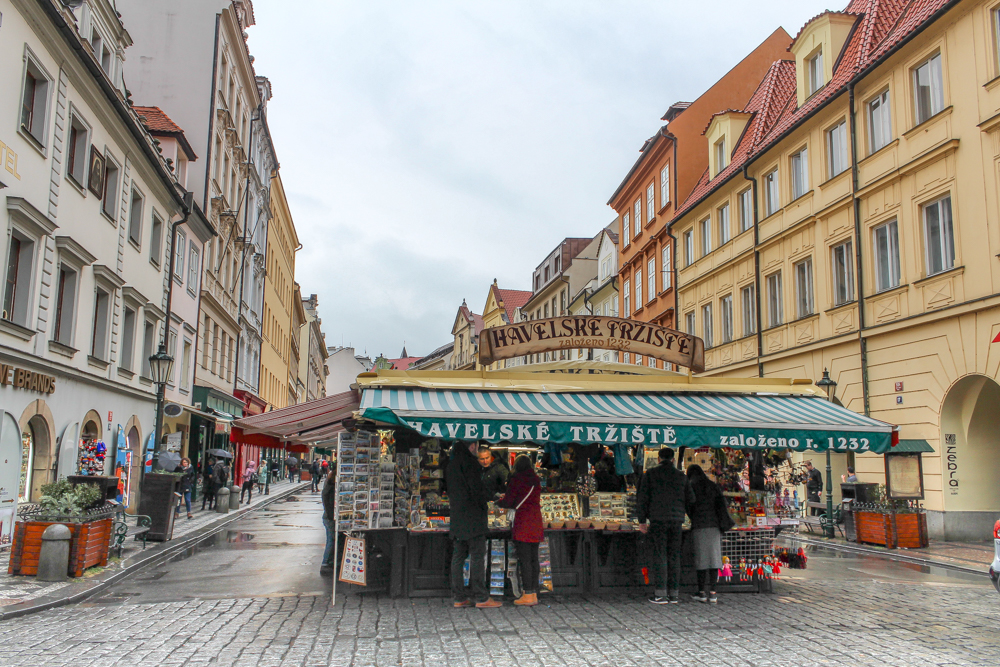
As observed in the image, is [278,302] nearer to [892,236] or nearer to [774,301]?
[774,301]

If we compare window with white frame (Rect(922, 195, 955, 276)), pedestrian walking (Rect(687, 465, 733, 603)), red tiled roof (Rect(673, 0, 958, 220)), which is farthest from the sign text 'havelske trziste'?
red tiled roof (Rect(673, 0, 958, 220))

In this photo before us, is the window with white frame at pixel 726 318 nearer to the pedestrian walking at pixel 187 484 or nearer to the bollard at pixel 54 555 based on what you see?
the pedestrian walking at pixel 187 484

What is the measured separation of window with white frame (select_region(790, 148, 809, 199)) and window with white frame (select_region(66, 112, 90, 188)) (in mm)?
18808

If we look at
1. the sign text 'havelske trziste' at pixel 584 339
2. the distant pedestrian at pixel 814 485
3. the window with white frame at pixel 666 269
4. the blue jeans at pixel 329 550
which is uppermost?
the window with white frame at pixel 666 269

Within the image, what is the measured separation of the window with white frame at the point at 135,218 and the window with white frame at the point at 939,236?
19749 mm

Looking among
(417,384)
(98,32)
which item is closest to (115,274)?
(98,32)

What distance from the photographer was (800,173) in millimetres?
24281

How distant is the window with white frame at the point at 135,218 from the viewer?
22016mm

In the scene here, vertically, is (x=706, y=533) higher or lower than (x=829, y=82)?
lower

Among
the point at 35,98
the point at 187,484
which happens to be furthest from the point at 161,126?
the point at 187,484

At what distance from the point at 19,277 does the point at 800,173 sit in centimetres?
2038

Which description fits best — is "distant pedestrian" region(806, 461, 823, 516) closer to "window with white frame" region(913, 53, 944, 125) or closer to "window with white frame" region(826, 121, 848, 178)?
"window with white frame" region(826, 121, 848, 178)

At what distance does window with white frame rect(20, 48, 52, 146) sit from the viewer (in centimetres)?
1492

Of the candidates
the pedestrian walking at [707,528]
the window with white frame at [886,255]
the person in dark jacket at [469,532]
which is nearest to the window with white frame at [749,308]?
the window with white frame at [886,255]
